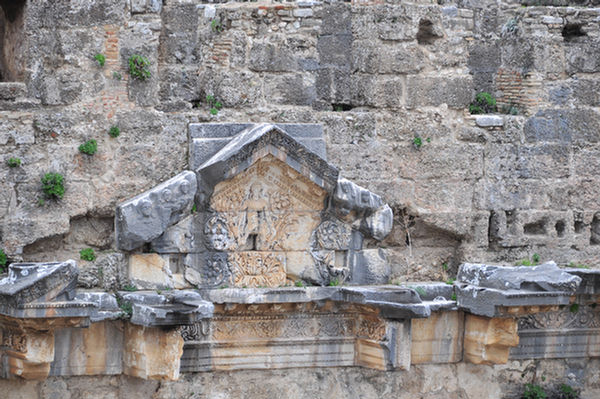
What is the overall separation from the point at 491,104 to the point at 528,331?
200 centimetres

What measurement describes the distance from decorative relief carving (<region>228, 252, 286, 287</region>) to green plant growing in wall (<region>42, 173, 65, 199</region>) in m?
1.39

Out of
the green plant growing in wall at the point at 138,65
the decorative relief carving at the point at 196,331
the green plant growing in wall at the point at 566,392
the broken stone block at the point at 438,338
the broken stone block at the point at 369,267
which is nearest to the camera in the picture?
the green plant growing in wall at the point at 138,65

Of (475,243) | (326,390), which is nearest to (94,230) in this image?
(326,390)

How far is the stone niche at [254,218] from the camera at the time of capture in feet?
28.0

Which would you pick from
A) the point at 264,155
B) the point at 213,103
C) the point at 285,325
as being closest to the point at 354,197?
the point at 264,155

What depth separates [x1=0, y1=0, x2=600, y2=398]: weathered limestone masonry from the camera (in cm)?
854

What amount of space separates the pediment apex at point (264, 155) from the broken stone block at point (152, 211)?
181 millimetres

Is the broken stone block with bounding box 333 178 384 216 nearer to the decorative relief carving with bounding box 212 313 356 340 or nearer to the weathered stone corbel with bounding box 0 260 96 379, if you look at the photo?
the decorative relief carving with bounding box 212 313 356 340

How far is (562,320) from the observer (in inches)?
394

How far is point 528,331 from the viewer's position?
32.4 ft

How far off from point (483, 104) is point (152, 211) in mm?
3189

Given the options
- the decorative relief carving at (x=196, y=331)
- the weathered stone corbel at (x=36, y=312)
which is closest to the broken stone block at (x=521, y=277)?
the decorative relief carving at (x=196, y=331)

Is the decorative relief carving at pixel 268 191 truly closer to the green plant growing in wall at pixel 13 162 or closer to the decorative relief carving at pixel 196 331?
the decorative relief carving at pixel 196 331

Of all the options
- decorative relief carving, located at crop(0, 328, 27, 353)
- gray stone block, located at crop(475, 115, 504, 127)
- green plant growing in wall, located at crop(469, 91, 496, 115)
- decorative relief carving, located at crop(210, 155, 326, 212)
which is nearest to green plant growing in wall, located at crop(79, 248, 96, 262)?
decorative relief carving, located at crop(0, 328, 27, 353)
